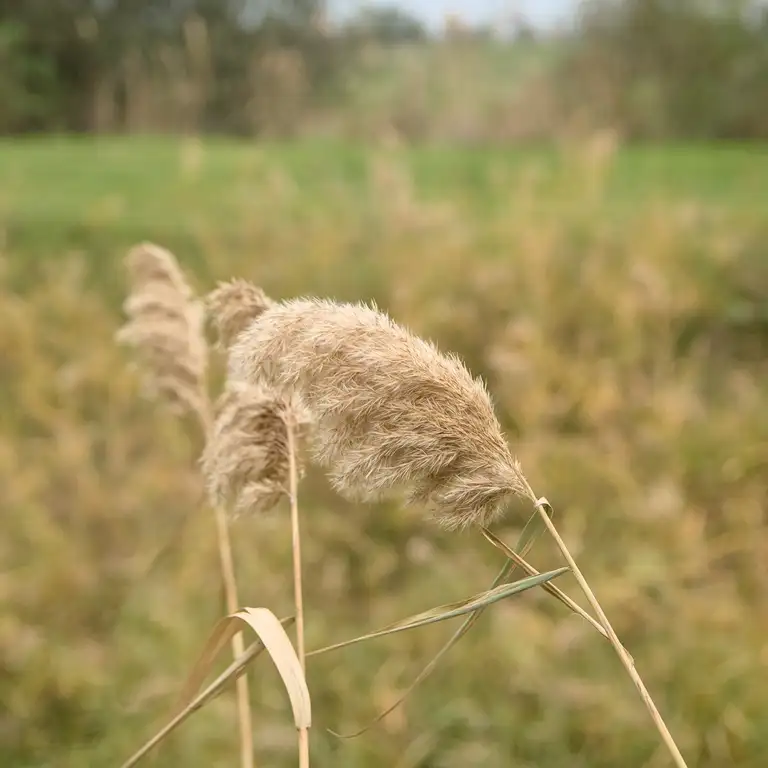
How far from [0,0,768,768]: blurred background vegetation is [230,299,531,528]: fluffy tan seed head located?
0.46 metres

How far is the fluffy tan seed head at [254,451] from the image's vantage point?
52 cm

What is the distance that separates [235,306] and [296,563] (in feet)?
0.57

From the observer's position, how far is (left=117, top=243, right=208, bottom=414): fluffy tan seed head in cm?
80

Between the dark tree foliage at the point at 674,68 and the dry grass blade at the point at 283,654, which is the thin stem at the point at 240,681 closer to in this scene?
the dry grass blade at the point at 283,654

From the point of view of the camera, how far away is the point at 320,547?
1.63 m

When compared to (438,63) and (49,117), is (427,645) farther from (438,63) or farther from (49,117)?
(49,117)

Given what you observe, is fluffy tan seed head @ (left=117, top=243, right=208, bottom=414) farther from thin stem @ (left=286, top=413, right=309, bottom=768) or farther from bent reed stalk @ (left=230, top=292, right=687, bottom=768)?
bent reed stalk @ (left=230, top=292, right=687, bottom=768)

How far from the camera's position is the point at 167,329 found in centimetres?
81

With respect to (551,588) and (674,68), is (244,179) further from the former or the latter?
(551,588)

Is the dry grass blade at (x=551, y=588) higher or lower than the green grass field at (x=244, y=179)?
A: higher

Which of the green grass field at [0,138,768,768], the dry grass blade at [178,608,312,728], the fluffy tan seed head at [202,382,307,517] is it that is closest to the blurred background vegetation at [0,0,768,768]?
the green grass field at [0,138,768,768]

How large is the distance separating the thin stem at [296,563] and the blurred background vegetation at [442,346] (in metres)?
0.32

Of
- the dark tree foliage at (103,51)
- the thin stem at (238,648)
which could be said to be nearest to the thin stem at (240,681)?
the thin stem at (238,648)

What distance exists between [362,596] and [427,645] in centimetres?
27
